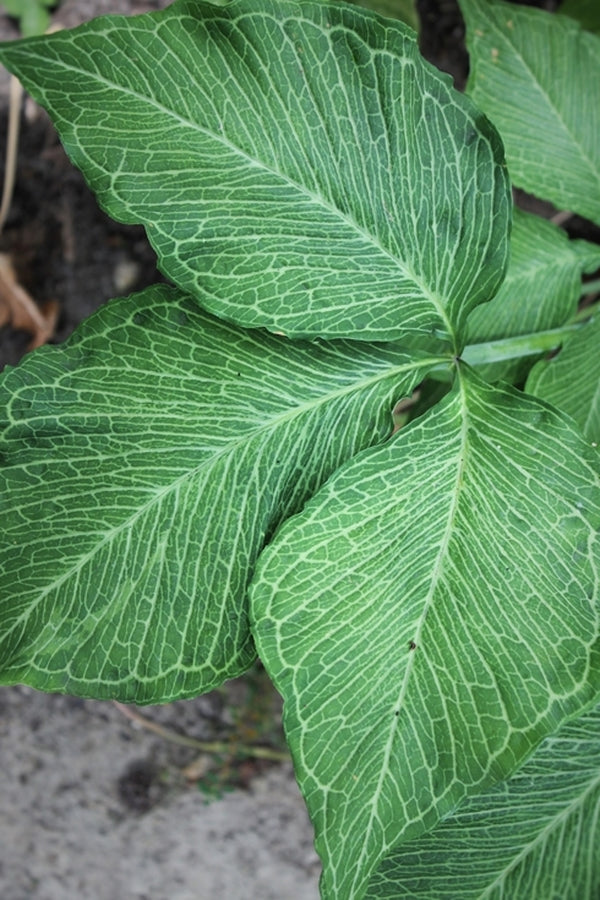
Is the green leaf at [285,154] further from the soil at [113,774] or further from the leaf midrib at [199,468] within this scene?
the soil at [113,774]

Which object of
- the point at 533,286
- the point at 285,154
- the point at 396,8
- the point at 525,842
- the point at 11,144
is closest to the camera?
the point at 285,154

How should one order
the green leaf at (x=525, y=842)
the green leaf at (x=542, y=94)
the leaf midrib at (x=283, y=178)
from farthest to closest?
1. the green leaf at (x=542, y=94)
2. the green leaf at (x=525, y=842)
3. the leaf midrib at (x=283, y=178)

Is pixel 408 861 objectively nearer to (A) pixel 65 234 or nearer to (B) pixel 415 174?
(B) pixel 415 174

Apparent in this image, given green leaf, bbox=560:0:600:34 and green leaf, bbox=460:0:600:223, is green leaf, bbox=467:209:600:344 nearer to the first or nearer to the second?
green leaf, bbox=460:0:600:223

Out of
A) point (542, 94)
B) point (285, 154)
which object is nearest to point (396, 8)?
point (542, 94)

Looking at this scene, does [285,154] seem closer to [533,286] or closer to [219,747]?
[533,286]

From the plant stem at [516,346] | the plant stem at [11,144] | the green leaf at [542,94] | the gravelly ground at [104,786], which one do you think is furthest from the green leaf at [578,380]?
the plant stem at [11,144]
